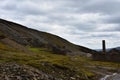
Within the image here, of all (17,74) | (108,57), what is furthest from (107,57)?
(17,74)

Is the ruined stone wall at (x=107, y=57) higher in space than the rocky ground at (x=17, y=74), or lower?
lower

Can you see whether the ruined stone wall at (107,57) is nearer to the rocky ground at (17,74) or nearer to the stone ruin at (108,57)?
the stone ruin at (108,57)

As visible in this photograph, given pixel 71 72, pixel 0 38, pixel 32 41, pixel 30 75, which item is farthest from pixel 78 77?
pixel 32 41

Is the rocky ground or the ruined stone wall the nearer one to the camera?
the rocky ground

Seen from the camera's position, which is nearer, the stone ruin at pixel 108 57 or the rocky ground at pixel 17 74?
the rocky ground at pixel 17 74

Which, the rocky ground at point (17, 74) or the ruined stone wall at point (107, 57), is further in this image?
the ruined stone wall at point (107, 57)

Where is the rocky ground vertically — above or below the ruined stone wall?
above

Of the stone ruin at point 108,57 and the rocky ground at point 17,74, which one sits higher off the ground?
the rocky ground at point 17,74

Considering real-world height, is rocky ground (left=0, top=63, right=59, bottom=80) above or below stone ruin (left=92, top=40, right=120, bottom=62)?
above

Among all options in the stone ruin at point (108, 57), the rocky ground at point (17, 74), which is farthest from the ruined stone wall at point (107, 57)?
the rocky ground at point (17, 74)

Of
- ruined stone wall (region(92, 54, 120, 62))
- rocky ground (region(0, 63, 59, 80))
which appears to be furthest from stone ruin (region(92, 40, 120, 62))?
rocky ground (region(0, 63, 59, 80))

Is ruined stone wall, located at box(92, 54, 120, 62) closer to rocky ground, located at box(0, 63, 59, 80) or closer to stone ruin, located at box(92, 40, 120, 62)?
stone ruin, located at box(92, 40, 120, 62)

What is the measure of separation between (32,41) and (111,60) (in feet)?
189

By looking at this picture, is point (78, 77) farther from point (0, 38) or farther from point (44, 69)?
point (0, 38)
